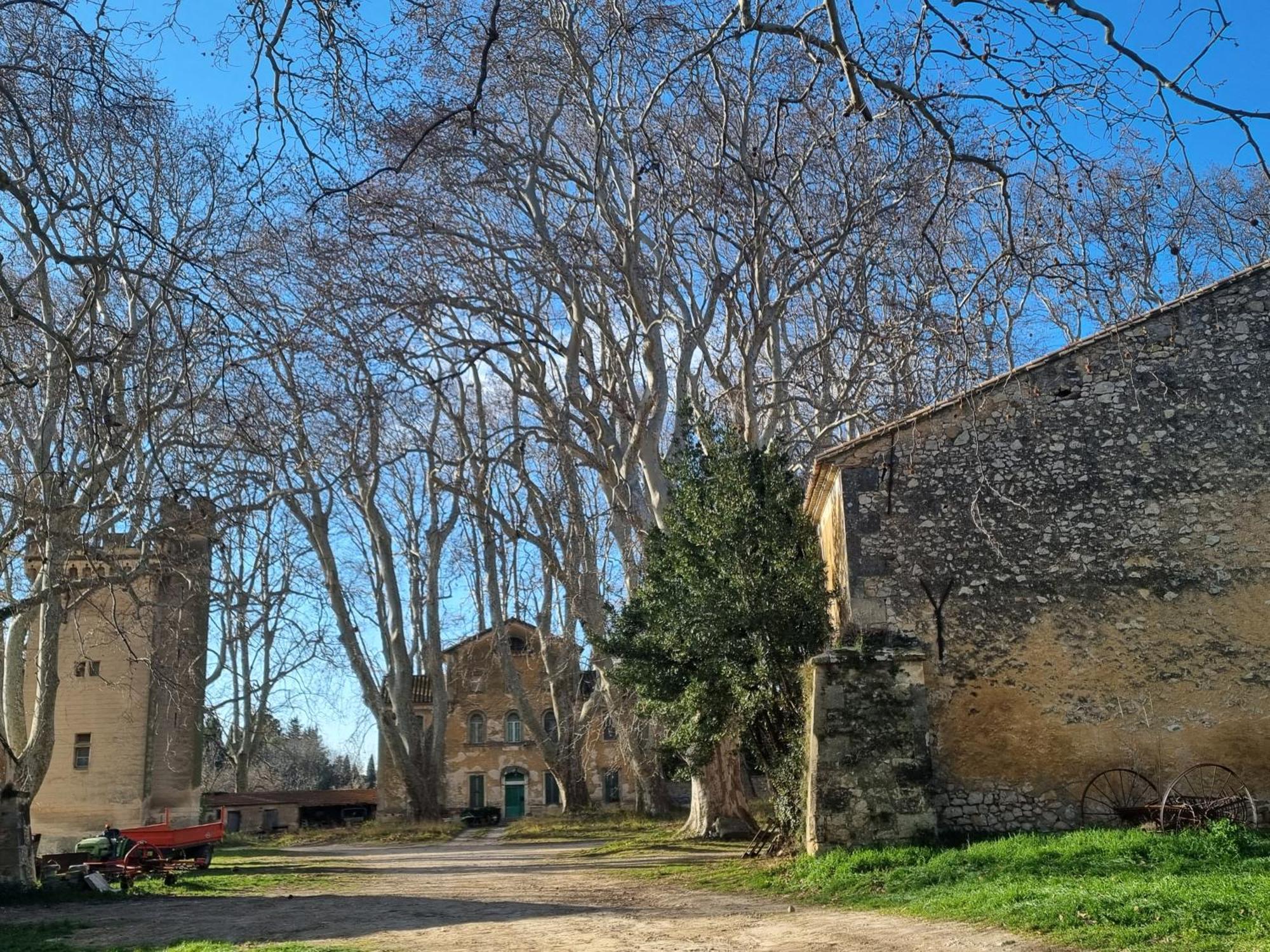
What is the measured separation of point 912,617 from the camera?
12953 mm

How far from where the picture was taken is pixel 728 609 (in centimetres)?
1436

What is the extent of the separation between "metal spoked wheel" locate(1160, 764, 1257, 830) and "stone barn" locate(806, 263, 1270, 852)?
0.52 ft

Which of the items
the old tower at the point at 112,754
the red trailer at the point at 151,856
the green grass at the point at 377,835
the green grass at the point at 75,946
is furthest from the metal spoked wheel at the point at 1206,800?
the old tower at the point at 112,754

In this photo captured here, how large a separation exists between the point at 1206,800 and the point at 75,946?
10862mm

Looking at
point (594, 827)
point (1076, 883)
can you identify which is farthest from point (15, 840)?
point (594, 827)

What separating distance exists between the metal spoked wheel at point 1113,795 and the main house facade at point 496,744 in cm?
3134

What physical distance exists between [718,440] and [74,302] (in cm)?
1020

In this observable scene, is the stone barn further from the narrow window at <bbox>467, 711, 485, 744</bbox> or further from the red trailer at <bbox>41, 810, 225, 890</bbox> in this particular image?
the narrow window at <bbox>467, 711, 485, 744</bbox>

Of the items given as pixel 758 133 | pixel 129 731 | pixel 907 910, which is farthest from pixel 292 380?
pixel 129 731

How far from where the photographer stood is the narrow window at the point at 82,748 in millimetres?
30438

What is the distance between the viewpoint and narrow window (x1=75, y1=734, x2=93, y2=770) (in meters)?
30.4

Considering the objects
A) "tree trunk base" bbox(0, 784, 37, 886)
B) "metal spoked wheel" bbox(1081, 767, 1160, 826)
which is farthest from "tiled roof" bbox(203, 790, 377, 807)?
"metal spoked wheel" bbox(1081, 767, 1160, 826)

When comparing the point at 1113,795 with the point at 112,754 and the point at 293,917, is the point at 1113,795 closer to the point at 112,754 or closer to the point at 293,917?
the point at 293,917

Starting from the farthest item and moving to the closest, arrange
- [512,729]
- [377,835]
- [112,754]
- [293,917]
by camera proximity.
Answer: [512,729], [112,754], [377,835], [293,917]
